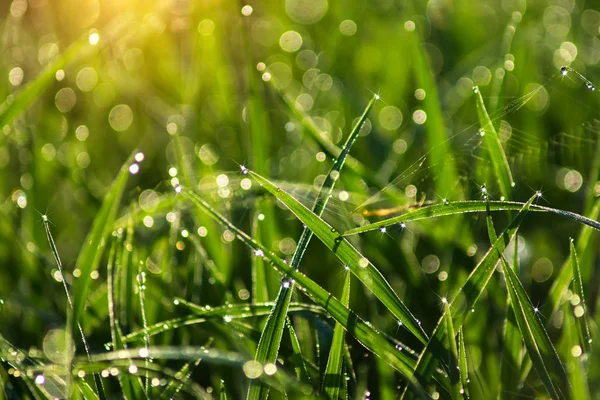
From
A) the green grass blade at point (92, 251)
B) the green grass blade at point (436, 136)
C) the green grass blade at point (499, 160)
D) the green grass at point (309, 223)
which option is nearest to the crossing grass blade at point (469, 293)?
the green grass at point (309, 223)

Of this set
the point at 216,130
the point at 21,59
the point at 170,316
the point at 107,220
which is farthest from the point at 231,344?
the point at 21,59

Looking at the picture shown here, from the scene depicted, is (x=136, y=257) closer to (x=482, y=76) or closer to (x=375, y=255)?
(x=375, y=255)

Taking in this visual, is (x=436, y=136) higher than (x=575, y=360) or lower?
higher

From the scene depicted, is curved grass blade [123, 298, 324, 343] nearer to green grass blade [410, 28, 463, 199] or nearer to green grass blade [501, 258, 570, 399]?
green grass blade [501, 258, 570, 399]

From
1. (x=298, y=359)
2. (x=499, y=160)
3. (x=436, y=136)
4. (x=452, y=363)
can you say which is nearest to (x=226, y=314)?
(x=298, y=359)

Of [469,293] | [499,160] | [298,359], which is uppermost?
[499,160]

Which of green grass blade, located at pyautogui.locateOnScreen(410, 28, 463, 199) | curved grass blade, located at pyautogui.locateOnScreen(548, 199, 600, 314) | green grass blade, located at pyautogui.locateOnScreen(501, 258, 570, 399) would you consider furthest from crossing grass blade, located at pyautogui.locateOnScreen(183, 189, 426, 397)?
green grass blade, located at pyautogui.locateOnScreen(410, 28, 463, 199)

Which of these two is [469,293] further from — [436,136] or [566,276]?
[436,136]
